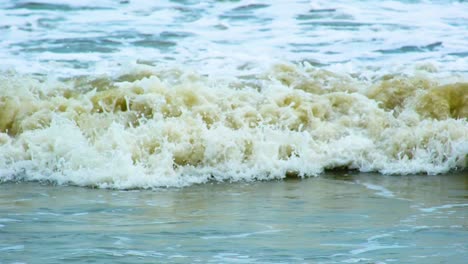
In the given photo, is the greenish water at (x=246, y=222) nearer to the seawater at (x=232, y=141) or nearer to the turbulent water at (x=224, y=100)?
the seawater at (x=232, y=141)

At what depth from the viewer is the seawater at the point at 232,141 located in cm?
604

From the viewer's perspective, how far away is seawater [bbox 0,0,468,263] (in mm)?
6043

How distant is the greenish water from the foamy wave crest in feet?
1.10

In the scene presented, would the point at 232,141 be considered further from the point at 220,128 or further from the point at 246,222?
the point at 246,222

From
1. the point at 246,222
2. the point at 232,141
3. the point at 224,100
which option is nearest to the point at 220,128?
the point at 232,141

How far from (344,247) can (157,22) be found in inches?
405

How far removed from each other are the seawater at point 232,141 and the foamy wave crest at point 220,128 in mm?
21

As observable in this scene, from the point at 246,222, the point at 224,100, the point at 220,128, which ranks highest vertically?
the point at 224,100

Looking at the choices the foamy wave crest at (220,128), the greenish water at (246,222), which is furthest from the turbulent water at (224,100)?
the greenish water at (246,222)

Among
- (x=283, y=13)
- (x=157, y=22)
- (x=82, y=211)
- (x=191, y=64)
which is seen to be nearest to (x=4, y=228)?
(x=82, y=211)

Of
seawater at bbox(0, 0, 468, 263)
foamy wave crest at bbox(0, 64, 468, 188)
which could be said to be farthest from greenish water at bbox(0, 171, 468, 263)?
foamy wave crest at bbox(0, 64, 468, 188)

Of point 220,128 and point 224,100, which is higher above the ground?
point 224,100

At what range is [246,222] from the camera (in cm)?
654

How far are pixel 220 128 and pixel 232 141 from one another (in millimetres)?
322
